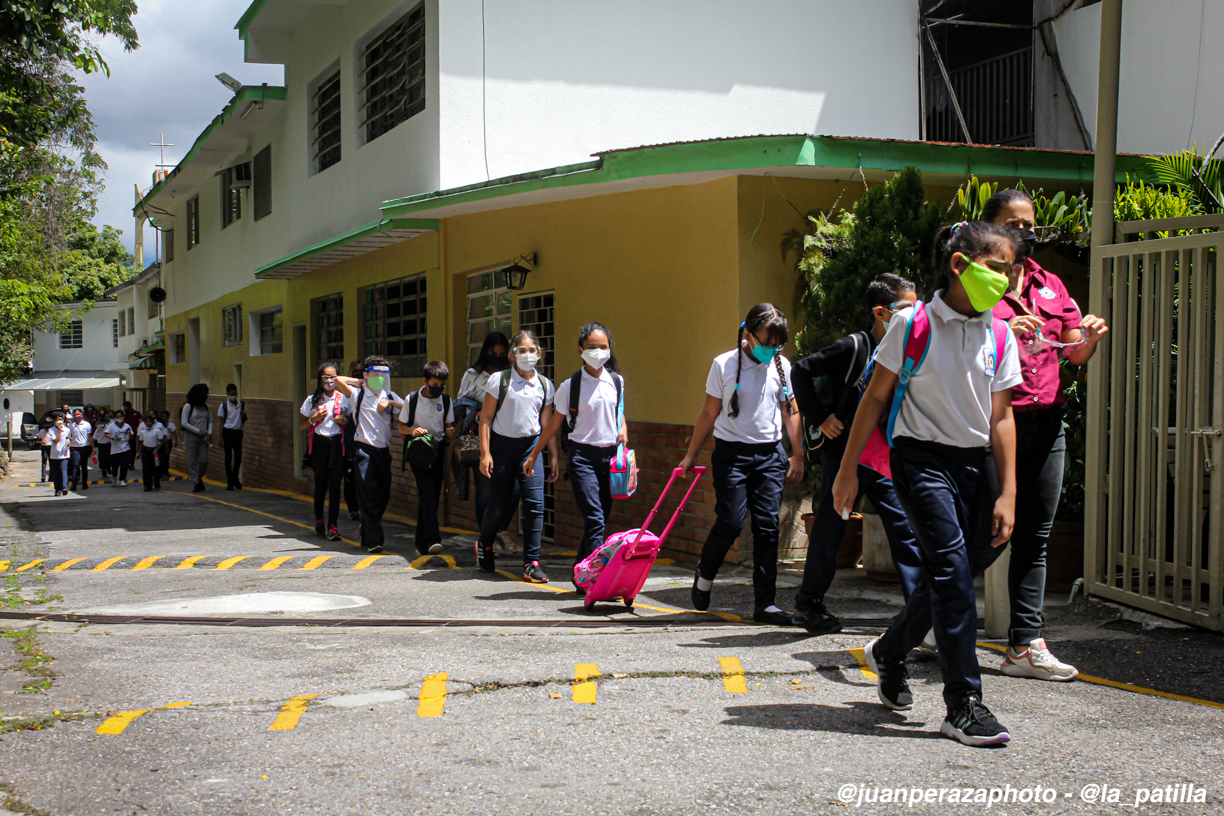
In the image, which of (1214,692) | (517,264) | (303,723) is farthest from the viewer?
(517,264)

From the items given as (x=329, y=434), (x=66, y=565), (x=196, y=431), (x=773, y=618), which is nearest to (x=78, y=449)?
(x=196, y=431)

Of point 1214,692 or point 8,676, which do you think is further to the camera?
point 8,676

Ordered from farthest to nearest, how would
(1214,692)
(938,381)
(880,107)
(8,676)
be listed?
(880,107)
(8,676)
(1214,692)
(938,381)

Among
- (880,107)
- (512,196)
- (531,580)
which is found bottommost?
(531,580)

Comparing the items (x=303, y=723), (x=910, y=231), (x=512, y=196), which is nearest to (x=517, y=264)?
(x=512, y=196)

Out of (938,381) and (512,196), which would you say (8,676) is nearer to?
(938,381)

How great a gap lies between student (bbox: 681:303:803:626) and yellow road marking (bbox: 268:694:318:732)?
2568 millimetres

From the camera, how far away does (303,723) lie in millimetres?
4289

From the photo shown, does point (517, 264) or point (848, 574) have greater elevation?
point (517, 264)

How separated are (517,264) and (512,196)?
1161 mm

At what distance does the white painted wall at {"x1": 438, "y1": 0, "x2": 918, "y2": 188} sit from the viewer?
11773 mm

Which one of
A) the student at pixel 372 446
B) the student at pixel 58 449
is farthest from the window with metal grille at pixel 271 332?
the student at pixel 372 446

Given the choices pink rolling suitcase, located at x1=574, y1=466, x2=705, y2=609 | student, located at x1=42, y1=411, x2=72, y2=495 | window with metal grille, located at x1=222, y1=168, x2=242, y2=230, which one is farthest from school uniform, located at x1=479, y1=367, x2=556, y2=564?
student, located at x1=42, y1=411, x2=72, y2=495

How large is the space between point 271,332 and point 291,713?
1687 centimetres
